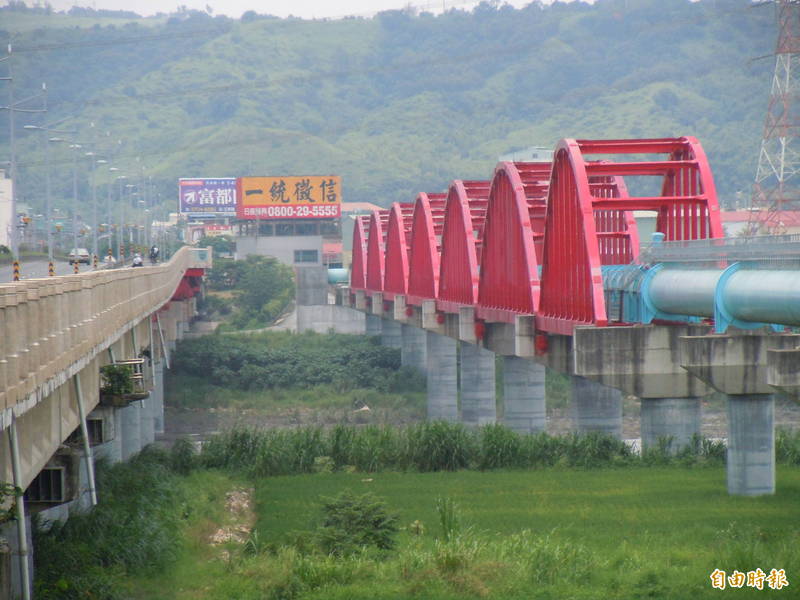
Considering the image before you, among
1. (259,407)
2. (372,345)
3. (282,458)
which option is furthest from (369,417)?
(282,458)

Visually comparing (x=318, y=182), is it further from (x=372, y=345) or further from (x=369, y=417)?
(x=369, y=417)

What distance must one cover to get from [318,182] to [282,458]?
13273 centimetres

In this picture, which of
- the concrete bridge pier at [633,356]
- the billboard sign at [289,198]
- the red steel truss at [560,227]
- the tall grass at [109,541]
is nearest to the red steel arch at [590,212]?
the red steel truss at [560,227]

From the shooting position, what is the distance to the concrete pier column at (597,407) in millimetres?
56500

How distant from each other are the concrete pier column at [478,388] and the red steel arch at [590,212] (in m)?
27.9

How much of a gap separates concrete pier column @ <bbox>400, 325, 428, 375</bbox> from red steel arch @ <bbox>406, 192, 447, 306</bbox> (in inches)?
824

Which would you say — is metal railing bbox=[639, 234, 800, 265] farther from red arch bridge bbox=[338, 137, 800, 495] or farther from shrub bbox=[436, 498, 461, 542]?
shrub bbox=[436, 498, 461, 542]

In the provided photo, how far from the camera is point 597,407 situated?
56688mm

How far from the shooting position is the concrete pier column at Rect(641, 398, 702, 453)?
46.2 meters

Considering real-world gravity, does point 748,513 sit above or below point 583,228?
below

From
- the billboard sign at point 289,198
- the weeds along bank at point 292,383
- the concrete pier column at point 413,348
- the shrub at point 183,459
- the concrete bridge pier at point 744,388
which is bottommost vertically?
the weeds along bank at point 292,383

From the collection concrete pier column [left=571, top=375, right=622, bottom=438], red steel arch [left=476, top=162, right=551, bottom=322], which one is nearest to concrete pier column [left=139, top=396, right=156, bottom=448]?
red steel arch [left=476, top=162, right=551, bottom=322]

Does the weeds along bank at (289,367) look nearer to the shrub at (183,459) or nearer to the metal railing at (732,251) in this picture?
the shrub at (183,459)

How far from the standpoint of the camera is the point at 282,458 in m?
51.7
